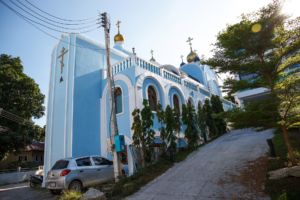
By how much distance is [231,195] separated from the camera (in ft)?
19.6

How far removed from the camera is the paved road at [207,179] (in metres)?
6.30

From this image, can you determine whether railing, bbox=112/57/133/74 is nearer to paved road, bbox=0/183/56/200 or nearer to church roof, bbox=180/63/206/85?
paved road, bbox=0/183/56/200

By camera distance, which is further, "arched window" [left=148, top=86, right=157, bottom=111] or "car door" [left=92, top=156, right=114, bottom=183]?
"arched window" [left=148, top=86, right=157, bottom=111]

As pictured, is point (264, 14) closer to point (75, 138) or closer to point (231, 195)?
point (231, 195)

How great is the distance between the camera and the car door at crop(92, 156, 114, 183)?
384 inches

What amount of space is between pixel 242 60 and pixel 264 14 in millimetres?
1626

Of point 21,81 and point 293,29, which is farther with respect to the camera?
point 21,81

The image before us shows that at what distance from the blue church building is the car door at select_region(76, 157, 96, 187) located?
107 inches

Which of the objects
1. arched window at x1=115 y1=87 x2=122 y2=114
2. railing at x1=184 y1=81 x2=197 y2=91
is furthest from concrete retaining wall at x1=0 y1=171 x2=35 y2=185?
railing at x1=184 y1=81 x2=197 y2=91

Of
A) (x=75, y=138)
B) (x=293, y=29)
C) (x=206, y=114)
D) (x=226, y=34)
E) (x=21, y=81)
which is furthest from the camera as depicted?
Answer: (x=21, y=81)

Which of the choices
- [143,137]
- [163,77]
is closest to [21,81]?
[163,77]

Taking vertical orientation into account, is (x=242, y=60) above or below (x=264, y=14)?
below

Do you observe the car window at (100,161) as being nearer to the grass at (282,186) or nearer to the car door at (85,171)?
the car door at (85,171)

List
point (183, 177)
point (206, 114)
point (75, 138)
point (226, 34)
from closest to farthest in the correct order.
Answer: point (226, 34) < point (183, 177) < point (75, 138) < point (206, 114)
